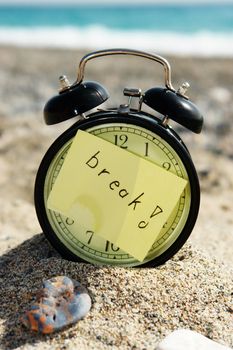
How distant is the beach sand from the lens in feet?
5.74

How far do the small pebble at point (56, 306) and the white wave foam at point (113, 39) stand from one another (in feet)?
29.9

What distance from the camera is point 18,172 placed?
3.70 meters

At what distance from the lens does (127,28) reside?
17.2m

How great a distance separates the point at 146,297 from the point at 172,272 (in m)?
0.17

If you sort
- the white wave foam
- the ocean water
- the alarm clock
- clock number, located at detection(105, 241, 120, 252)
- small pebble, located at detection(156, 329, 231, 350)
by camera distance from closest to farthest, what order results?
1. small pebble, located at detection(156, 329, 231, 350)
2. the alarm clock
3. clock number, located at detection(105, 241, 120, 252)
4. the white wave foam
5. the ocean water

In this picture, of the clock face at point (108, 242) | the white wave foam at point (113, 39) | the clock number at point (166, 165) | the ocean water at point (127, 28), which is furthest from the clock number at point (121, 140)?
the white wave foam at point (113, 39)

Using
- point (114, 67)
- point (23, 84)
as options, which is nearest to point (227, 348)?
point (23, 84)

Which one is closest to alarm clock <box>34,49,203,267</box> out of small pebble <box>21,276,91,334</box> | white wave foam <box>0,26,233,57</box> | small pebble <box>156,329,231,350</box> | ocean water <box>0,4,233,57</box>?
small pebble <box>21,276,91,334</box>

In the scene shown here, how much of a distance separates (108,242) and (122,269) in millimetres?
117

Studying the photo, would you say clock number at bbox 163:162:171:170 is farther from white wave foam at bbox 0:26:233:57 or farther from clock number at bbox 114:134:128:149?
white wave foam at bbox 0:26:233:57

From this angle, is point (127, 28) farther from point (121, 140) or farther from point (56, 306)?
point (56, 306)

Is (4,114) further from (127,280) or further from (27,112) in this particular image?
(127,280)

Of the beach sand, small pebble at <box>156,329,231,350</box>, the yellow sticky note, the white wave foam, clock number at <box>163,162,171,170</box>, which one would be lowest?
the white wave foam

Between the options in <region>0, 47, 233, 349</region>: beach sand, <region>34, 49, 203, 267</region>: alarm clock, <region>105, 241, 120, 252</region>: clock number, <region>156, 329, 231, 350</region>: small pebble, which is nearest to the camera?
<region>156, 329, 231, 350</region>: small pebble
